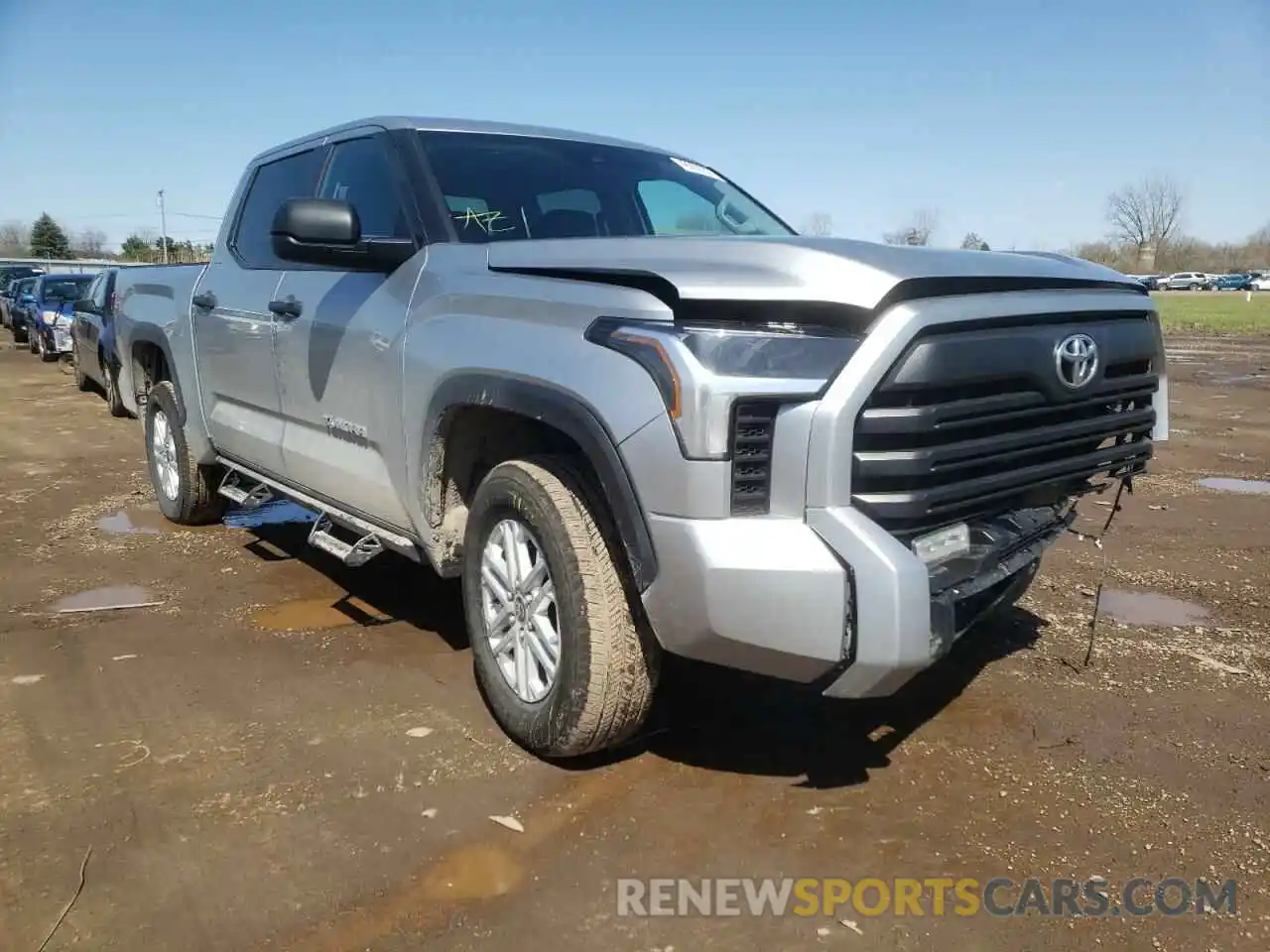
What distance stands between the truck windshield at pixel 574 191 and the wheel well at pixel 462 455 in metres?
0.70

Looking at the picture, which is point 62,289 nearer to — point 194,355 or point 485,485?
point 194,355

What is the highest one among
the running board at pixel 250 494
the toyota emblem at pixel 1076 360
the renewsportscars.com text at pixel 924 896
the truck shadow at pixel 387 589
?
the toyota emblem at pixel 1076 360

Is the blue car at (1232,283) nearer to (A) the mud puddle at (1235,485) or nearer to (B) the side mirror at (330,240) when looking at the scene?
(A) the mud puddle at (1235,485)

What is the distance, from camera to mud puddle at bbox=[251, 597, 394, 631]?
439 cm

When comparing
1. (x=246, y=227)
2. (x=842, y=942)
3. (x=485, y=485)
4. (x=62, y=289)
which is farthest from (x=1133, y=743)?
(x=62, y=289)

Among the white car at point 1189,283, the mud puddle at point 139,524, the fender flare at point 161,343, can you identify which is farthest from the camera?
the white car at point 1189,283

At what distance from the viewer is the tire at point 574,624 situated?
9.04 feet

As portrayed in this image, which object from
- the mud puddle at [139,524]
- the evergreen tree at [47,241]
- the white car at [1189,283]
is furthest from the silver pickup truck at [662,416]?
the evergreen tree at [47,241]

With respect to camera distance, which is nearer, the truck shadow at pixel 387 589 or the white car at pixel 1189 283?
the truck shadow at pixel 387 589

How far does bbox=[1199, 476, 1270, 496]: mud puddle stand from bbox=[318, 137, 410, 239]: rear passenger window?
6.01m

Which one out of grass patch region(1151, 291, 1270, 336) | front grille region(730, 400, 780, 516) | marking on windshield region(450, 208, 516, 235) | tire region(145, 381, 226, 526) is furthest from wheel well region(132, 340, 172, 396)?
grass patch region(1151, 291, 1270, 336)

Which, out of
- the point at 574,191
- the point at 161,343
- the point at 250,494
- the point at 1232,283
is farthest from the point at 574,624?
the point at 1232,283

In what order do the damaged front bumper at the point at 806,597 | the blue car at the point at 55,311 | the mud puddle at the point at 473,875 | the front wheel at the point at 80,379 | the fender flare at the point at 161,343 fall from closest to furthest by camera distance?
the damaged front bumper at the point at 806,597, the mud puddle at the point at 473,875, the fender flare at the point at 161,343, the front wheel at the point at 80,379, the blue car at the point at 55,311

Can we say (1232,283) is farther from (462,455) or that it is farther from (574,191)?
(462,455)
